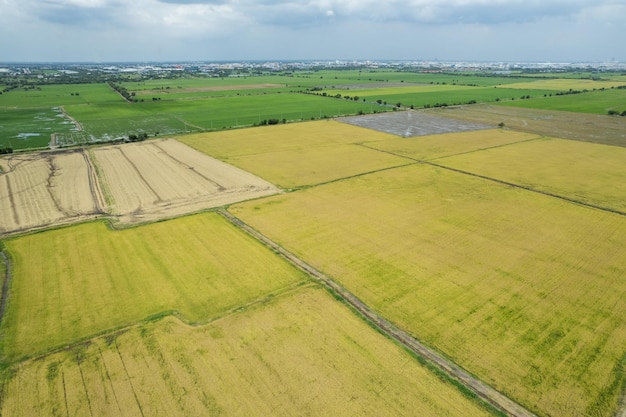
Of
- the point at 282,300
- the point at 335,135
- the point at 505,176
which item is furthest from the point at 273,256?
the point at 335,135

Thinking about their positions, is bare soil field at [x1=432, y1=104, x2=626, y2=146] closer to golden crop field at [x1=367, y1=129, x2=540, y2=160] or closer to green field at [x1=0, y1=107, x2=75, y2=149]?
golden crop field at [x1=367, y1=129, x2=540, y2=160]

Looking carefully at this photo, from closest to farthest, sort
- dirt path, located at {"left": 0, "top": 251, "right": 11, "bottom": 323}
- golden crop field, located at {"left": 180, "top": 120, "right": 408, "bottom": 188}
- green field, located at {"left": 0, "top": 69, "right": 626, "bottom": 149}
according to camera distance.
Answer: dirt path, located at {"left": 0, "top": 251, "right": 11, "bottom": 323} < golden crop field, located at {"left": 180, "top": 120, "right": 408, "bottom": 188} < green field, located at {"left": 0, "top": 69, "right": 626, "bottom": 149}

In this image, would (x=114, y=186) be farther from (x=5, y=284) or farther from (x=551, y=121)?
(x=551, y=121)

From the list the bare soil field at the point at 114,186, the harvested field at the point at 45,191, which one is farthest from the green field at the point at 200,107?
the bare soil field at the point at 114,186

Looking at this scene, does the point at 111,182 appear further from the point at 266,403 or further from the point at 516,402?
the point at 516,402

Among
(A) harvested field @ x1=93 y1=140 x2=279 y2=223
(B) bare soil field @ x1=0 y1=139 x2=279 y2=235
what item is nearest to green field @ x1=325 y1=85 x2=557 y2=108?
(A) harvested field @ x1=93 y1=140 x2=279 y2=223

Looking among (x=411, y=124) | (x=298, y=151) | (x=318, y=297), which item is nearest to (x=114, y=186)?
(x=298, y=151)
